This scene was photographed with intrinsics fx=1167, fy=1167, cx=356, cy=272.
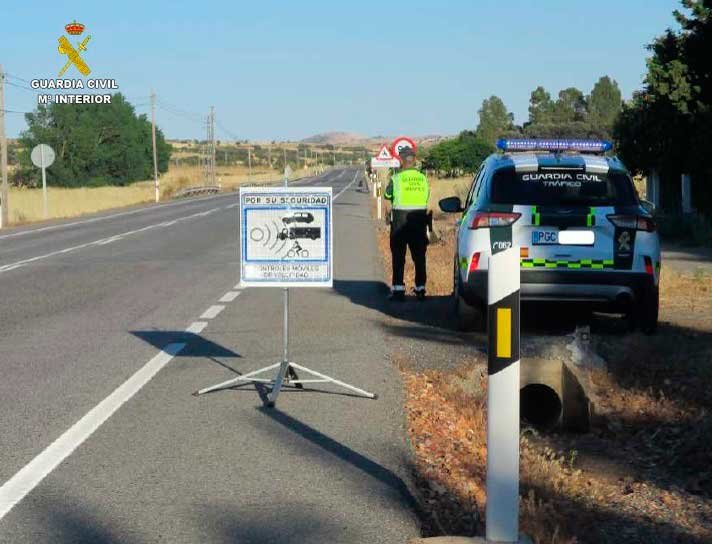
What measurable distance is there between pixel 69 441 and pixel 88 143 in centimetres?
9179

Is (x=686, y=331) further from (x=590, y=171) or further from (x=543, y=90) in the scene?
(x=543, y=90)

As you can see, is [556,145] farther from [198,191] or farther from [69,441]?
[198,191]

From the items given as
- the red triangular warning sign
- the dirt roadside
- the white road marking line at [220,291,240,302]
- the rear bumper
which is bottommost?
the dirt roadside

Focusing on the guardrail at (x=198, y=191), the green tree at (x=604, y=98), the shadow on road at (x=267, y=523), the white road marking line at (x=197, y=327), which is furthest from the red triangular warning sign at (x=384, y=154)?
the green tree at (x=604, y=98)

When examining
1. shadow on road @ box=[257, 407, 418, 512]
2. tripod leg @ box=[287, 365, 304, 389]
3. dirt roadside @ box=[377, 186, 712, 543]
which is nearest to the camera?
shadow on road @ box=[257, 407, 418, 512]

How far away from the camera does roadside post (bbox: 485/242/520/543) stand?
482 centimetres

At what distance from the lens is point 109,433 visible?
715cm

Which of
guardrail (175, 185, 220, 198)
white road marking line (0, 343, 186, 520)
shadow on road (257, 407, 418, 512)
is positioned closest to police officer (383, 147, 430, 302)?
white road marking line (0, 343, 186, 520)

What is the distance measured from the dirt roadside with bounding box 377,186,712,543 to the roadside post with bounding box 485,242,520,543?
49 cm

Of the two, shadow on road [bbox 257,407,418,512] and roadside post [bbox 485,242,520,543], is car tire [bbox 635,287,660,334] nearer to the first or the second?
shadow on road [bbox 257,407,418,512]

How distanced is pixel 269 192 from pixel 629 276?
4.02m

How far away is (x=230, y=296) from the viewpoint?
593 inches

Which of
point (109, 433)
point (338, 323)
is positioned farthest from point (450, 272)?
point (109, 433)

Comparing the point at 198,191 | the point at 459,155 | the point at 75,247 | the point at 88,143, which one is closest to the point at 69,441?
the point at 75,247
